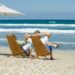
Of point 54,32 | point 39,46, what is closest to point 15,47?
point 39,46

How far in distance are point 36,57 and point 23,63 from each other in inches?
68.2

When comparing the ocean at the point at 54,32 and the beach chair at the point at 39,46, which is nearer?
the beach chair at the point at 39,46

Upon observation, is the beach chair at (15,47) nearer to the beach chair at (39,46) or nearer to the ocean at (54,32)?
the beach chair at (39,46)

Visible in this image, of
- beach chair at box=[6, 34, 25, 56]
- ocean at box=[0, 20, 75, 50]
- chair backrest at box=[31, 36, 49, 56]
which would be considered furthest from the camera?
ocean at box=[0, 20, 75, 50]

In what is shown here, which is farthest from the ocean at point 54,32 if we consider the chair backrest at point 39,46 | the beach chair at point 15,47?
the chair backrest at point 39,46

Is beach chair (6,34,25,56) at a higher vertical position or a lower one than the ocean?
higher

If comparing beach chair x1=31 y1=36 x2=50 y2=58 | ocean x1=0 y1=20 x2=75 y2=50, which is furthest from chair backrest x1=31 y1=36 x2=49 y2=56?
ocean x1=0 y1=20 x2=75 y2=50

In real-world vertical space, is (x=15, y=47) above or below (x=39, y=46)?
below

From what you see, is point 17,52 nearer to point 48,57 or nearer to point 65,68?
point 48,57

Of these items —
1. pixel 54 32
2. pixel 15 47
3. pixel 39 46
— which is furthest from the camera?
pixel 54 32

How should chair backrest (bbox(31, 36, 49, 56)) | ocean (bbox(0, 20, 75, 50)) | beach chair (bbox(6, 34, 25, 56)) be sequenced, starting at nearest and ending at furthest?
chair backrest (bbox(31, 36, 49, 56)) → beach chair (bbox(6, 34, 25, 56)) → ocean (bbox(0, 20, 75, 50))

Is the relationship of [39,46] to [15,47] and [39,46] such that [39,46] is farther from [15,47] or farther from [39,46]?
[15,47]

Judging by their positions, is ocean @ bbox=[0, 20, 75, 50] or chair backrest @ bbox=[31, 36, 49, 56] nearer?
chair backrest @ bbox=[31, 36, 49, 56]

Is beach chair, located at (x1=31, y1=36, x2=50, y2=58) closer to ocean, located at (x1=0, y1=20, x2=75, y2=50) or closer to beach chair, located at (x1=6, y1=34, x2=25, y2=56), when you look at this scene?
beach chair, located at (x1=6, y1=34, x2=25, y2=56)
